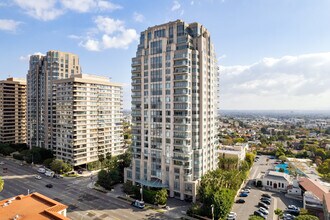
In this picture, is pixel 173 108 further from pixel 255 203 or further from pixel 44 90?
pixel 44 90

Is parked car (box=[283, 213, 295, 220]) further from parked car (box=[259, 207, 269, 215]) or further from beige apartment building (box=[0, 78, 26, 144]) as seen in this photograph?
beige apartment building (box=[0, 78, 26, 144])

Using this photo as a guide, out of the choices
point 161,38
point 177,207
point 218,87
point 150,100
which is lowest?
point 177,207

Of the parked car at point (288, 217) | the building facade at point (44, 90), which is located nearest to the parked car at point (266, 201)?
the parked car at point (288, 217)

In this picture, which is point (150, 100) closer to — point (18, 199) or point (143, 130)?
point (143, 130)

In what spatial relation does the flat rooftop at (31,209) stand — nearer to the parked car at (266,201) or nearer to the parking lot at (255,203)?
the parking lot at (255,203)

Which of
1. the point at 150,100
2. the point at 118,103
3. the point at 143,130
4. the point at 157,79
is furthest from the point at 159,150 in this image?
the point at 118,103

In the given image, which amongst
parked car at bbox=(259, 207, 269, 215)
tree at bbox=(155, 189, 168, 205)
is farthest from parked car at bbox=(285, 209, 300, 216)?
tree at bbox=(155, 189, 168, 205)

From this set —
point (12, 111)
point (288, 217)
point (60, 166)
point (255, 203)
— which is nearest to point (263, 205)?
point (255, 203)
